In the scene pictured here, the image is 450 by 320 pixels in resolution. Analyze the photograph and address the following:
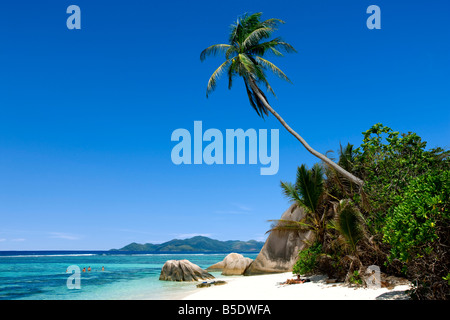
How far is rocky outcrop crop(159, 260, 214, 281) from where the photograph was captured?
23.7m

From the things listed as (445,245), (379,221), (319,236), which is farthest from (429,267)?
(319,236)

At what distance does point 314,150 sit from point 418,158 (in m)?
5.47

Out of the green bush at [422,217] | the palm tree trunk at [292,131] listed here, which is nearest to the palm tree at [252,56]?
the palm tree trunk at [292,131]

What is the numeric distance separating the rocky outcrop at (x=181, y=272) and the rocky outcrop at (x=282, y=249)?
4.02m

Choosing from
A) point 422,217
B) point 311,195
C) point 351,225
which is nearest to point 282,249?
point 311,195

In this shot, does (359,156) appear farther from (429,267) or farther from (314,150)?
(429,267)

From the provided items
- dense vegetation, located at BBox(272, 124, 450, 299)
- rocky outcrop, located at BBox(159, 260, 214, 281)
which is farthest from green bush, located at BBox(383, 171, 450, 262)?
rocky outcrop, located at BBox(159, 260, 214, 281)

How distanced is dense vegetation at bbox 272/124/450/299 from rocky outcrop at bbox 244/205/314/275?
3.96 meters

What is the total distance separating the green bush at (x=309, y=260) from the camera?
1532 centimetres

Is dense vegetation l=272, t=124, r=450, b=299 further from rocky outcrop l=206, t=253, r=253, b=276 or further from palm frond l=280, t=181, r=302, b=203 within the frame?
rocky outcrop l=206, t=253, r=253, b=276

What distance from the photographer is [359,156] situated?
14.1 meters

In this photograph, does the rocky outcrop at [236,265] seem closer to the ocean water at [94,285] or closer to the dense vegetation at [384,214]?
the ocean water at [94,285]

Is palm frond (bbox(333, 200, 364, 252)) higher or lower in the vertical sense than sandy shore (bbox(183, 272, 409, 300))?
higher

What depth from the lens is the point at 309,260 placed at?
15469mm
